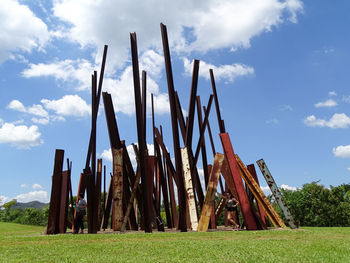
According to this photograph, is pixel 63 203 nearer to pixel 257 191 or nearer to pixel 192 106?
pixel 192 106

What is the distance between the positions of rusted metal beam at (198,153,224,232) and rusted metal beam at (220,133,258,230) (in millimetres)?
424

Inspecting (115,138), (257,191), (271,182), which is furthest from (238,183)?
(115,138)

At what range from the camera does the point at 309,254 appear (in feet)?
17.6

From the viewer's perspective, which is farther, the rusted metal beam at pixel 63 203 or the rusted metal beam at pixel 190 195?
the rusted metal beam at pixel 63 203

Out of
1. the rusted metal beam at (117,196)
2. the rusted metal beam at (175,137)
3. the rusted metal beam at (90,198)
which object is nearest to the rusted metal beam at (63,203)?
the rusted metal beam at (90,198)

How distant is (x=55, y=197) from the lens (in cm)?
1196

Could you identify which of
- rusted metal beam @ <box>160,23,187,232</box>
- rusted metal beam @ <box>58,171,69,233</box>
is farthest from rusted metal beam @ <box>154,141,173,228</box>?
rusted metal beam @ <box>58,171,69,233</box>

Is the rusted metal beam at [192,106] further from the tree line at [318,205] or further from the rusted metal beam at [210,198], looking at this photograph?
the tree line at [318,205]

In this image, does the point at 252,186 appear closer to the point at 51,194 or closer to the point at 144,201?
the point at 144,201

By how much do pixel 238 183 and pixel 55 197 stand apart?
6790 mm

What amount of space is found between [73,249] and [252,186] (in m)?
7.82

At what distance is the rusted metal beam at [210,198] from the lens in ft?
36.9

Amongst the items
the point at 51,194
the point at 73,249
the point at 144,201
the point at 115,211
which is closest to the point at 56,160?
the point at 51,194

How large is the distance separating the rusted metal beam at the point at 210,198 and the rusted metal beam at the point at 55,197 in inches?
211
